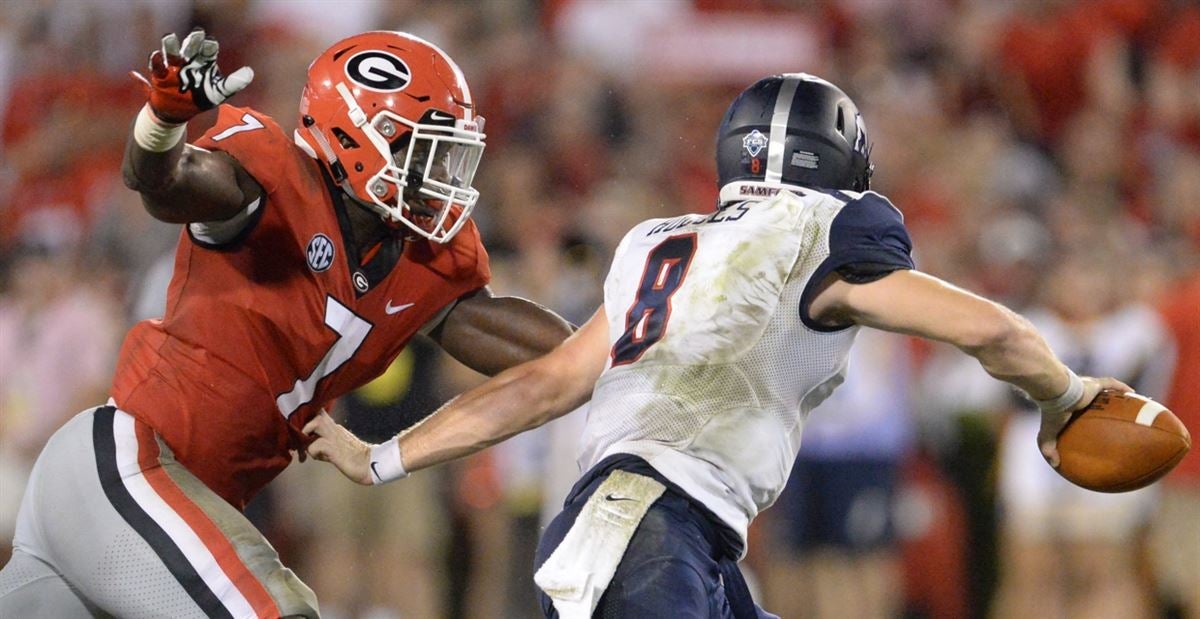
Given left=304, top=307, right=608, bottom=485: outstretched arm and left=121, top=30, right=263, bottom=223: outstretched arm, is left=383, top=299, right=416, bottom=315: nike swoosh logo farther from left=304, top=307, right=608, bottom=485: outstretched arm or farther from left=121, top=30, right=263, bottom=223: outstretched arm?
left=121, top=30, right=263, bottom=223: outstretched arm

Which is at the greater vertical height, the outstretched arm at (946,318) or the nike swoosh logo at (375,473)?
the outstretched arm at (946,318)

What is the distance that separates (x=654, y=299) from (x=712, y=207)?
176 inches

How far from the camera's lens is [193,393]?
11.6 ft

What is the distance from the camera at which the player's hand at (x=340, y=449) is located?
11.7 ft

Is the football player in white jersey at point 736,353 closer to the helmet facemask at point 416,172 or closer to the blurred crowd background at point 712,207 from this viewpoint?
the helmet facemask at point 416,172

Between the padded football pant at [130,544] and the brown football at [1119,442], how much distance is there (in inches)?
66.5

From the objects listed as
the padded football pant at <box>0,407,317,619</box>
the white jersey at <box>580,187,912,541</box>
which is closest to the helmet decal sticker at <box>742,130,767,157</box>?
the white jersey at <box>580,187,912,541</box>

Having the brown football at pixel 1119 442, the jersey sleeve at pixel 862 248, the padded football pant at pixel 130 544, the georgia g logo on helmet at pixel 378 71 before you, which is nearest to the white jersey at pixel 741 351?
the jersey sleeve at pixel 862 248

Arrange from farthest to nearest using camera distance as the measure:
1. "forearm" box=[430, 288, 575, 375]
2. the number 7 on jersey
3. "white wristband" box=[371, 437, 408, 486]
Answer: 1. "forearm" box=[430, 288, 575, 375]
2. "white wristband" box=[371, 437, 408, 486]
3. the number 7 on jersey

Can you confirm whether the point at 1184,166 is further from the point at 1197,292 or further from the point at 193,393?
the point at 193,393

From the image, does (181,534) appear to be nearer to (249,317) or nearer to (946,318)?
(249,317)

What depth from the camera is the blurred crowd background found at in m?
6.72

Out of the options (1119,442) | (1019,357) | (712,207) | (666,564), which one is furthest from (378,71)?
(712,207)

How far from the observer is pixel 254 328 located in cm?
359
